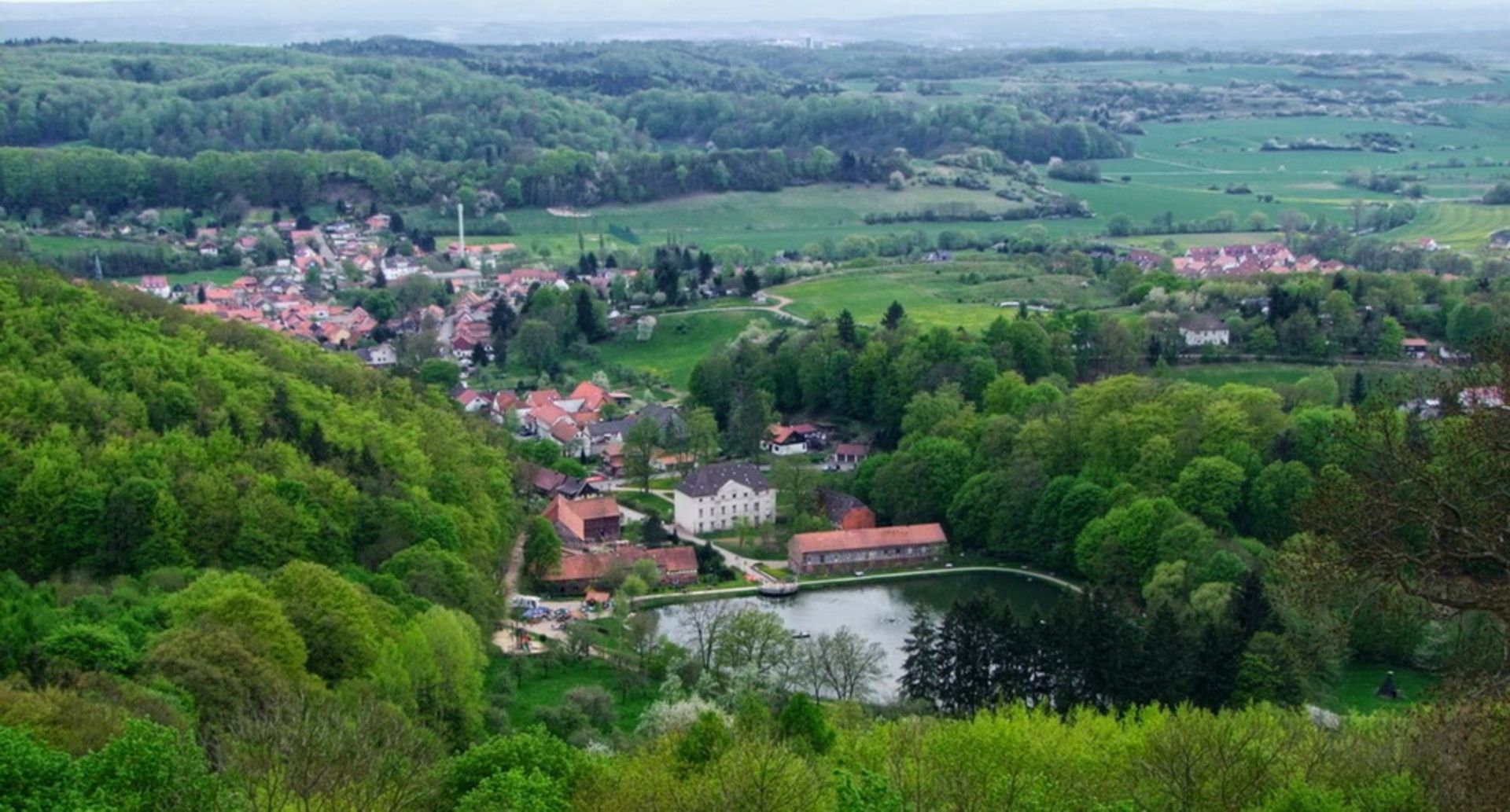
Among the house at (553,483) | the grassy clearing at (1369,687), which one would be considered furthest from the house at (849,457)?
the grassy clearing at (1369,687)

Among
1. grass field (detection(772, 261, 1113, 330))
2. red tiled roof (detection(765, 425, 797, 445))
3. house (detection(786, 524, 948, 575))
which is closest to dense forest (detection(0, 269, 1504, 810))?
house (detection(786, 524, 948, 575))

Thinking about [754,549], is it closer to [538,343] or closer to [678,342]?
[538,343]

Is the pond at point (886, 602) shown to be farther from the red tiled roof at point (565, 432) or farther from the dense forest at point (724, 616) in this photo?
the red tiled roof at point (565, 432)

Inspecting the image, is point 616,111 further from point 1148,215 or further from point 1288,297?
point 1288,297

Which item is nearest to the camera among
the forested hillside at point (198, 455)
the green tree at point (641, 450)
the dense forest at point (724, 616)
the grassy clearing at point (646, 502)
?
the dense forest at point (724, 616)

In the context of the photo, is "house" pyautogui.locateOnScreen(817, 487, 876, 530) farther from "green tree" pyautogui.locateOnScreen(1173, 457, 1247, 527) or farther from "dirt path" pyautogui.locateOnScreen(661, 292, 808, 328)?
"dirt path" pyautogui.locateOnScreen(661, 292, 808, 328)
